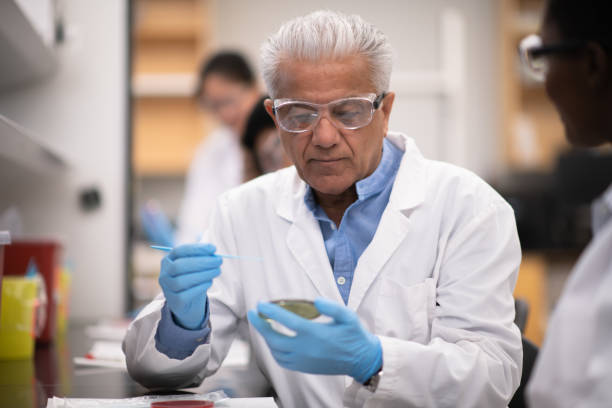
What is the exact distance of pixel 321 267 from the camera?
1459 mm

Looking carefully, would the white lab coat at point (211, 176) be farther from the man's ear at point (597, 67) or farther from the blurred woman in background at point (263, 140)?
the man's ear at point (597, 67)

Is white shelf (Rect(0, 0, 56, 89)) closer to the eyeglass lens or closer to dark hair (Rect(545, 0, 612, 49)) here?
the eyeglass lens

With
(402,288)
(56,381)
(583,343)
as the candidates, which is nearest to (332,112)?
(402,288)

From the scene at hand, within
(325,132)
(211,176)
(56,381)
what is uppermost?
(325,132)

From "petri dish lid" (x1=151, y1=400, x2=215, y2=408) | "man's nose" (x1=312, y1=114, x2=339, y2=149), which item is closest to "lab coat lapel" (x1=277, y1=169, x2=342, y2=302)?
"man's nose" (x1=312, y1=114, x2=339, y2=149)

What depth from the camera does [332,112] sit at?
4.51 feet

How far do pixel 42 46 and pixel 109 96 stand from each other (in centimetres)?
59

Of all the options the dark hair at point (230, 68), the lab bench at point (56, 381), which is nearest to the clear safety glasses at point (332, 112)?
the lab bench at point (56, 381)

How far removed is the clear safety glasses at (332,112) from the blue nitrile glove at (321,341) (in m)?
0.44

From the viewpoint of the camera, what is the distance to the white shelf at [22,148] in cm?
153

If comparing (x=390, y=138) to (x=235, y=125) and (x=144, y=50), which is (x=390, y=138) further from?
(x=144, y=50)

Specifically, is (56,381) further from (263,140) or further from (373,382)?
(263,140)

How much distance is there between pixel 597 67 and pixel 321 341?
1.90 ft

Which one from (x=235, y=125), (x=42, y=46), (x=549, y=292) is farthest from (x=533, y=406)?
(x=549, y=292)
